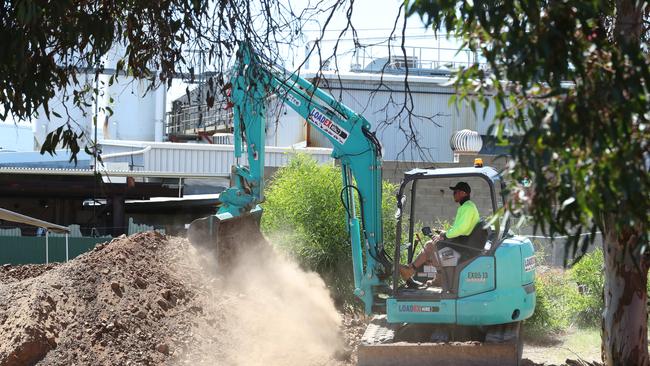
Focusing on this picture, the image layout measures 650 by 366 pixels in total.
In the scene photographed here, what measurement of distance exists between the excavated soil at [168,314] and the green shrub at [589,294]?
3.79 metres

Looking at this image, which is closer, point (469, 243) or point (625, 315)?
point (625, 315)

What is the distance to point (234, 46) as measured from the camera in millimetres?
9016

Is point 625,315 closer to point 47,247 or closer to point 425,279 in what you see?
point 425,279

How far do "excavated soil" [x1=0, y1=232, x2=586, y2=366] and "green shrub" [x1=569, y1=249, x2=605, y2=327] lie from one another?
3794 mm

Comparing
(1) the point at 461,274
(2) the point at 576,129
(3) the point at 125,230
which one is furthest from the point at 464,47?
(3) the point at 125,230

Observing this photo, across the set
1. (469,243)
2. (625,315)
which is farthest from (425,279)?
(625,315)

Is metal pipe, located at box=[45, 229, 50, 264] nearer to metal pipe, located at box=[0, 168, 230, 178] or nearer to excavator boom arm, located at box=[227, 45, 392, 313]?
metal pipe, located at box=[0, 168, 230, 178]

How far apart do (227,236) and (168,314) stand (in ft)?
5.42

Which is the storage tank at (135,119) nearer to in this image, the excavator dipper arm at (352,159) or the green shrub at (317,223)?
the green shrub at (317,223)

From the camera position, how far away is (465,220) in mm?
10766

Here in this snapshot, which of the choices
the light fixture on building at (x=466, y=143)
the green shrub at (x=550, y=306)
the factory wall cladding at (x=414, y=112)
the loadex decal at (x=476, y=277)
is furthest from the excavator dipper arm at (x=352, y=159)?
the factory wall cladding at (x=414, y=112)

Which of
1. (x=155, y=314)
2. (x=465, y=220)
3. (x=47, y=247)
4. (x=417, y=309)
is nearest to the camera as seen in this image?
(x=465, y=220)

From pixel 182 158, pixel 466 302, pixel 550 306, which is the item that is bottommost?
pixel 550 306

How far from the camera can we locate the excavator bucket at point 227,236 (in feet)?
47.9
